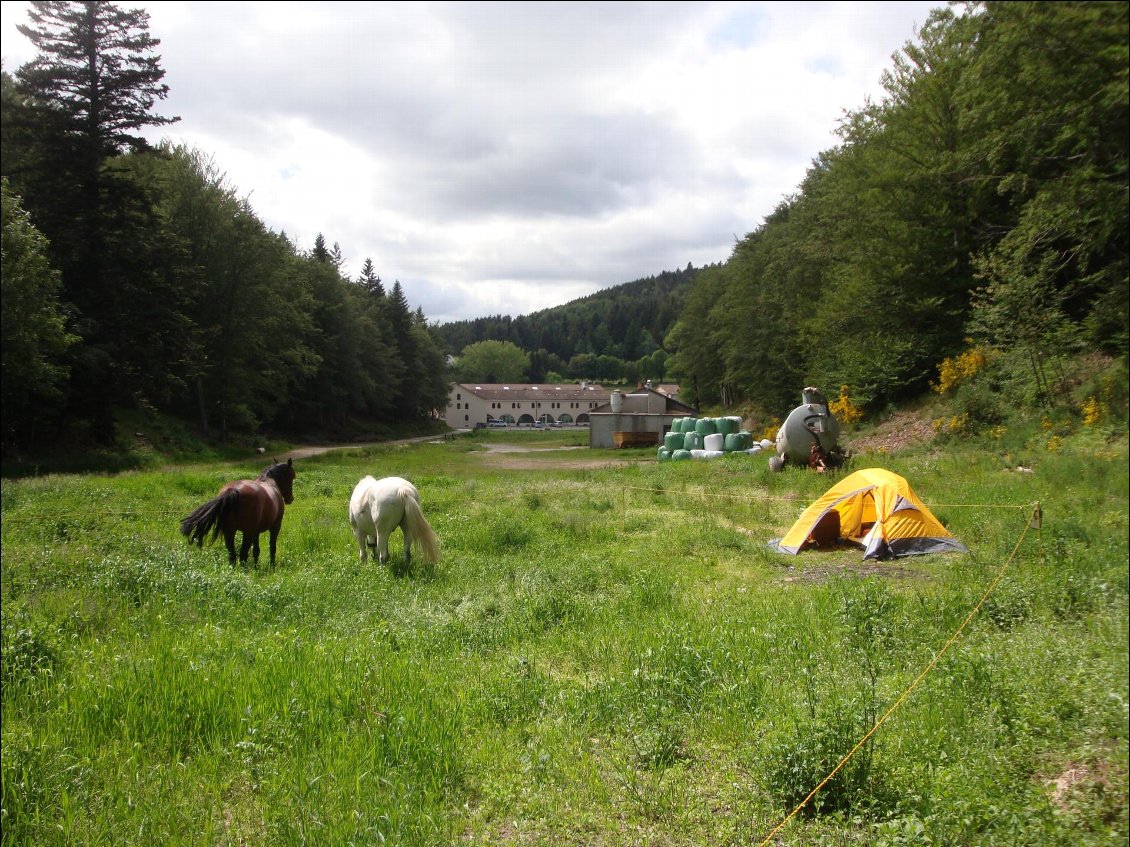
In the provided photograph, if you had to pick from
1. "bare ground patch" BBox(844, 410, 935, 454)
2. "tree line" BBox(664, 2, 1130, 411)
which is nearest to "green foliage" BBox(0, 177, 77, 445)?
"tree line" BBox(664, 2, 1130, 411)

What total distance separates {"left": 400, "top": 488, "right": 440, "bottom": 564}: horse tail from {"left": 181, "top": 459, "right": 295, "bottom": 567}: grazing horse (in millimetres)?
2375

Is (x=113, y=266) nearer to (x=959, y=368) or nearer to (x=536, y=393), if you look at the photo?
(x=959, y=368)

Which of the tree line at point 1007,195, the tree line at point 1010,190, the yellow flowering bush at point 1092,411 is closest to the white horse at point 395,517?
the tree line at point 1007,195

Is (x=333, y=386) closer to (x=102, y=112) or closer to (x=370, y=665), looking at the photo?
(x=102, y=112)

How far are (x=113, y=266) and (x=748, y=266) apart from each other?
136 feet

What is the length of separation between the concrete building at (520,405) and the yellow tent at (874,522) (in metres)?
121

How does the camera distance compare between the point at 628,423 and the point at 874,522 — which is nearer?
the point at 874,522

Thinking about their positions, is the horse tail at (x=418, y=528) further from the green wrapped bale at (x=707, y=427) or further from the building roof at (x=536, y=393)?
the building roof at (x=536, y=393)

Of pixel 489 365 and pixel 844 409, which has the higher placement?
pixel 489 365

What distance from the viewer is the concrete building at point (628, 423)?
5350 cm

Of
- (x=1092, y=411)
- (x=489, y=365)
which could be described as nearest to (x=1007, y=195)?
(x=1092, y=411)

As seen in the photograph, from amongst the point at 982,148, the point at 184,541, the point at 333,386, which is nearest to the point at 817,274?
the point at 184,541

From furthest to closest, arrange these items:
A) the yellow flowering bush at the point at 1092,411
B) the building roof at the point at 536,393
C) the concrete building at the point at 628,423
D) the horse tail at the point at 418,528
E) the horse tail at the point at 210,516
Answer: the building roof at the point at 536,393, the concrete building at the point at 628,423, the horse tail at the point at 210,516, the horse tail at the point at 418,528, the yellow flowering bush at the point at 1092,411

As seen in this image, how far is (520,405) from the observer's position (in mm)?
132500
